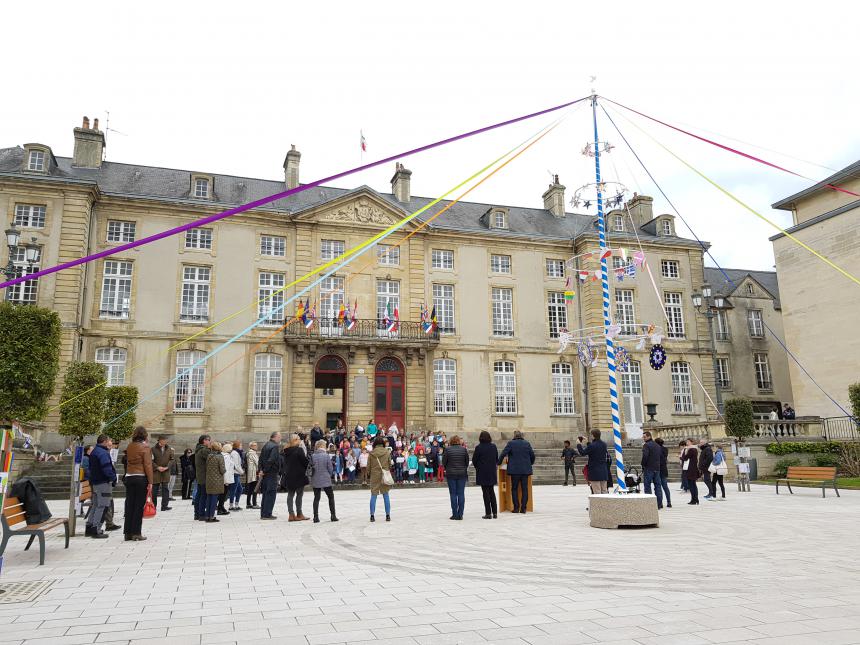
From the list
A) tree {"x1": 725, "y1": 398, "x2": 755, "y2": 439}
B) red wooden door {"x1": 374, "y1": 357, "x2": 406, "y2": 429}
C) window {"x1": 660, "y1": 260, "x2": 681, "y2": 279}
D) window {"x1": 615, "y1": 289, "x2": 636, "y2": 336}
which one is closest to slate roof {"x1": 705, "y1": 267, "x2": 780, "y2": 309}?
window {"x1": 660, "y1": 260, "x2": 681, "y2": 279}

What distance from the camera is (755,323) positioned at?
37281 millimetres

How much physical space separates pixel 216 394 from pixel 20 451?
8.80 meters

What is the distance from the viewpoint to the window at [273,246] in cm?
2812

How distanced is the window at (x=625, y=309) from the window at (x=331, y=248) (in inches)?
570

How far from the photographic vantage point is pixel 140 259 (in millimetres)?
26297

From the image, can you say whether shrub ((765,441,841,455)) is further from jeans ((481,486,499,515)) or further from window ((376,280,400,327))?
window ((376,280,400,327))

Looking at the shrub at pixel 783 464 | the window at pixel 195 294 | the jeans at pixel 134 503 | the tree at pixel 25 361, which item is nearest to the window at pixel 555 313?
the shrub at pixel 783 464

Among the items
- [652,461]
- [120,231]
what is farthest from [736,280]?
[120,231]

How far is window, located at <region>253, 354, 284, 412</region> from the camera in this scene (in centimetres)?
2662

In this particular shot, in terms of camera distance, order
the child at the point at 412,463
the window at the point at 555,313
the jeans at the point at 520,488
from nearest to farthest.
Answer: the jeans at the point at 520,488, the child at the point at 412,463, the window at the point at 555,313

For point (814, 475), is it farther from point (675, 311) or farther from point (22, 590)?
point (675, 311)

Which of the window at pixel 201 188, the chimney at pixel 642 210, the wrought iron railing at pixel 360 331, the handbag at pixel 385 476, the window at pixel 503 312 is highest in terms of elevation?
the chimney at pixel 642 210

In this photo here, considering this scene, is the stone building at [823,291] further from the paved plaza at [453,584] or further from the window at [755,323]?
the paved plaza at [453,584]

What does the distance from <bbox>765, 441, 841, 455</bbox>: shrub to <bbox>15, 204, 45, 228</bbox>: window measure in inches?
1151
